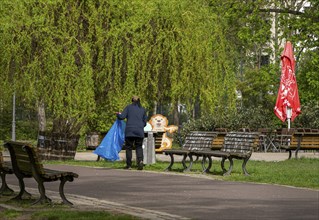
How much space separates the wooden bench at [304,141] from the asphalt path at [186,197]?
10.1 meters

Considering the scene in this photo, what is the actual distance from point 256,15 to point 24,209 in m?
28.2

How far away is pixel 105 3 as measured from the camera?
29.8 metres

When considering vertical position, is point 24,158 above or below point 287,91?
below

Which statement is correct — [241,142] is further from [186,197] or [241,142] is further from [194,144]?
[186,197]

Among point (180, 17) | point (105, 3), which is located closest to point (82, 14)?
point (105, 3)

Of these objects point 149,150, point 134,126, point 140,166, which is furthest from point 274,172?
point 149,150

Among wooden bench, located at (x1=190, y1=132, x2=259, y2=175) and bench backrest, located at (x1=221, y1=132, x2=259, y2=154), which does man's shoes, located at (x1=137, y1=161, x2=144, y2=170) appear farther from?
bench backrest, located at (x1=221, y1=132, x2=259, y2=154)

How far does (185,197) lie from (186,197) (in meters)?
0.01

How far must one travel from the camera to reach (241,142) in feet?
77.5

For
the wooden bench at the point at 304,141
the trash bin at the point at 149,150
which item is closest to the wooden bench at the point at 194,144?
the trash bin at the point at 149,150

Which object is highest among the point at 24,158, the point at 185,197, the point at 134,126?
the point at 134,126

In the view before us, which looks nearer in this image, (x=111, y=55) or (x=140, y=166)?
(x=140, y=166)

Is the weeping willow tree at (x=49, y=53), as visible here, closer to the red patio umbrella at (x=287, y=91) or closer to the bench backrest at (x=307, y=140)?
the bench backrest at (x=307, y=140)

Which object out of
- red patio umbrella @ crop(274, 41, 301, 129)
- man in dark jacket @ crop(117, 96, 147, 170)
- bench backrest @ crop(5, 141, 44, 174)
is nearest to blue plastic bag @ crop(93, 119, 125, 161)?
man in dark jacket @ crop(117, 96, 147, 170)
